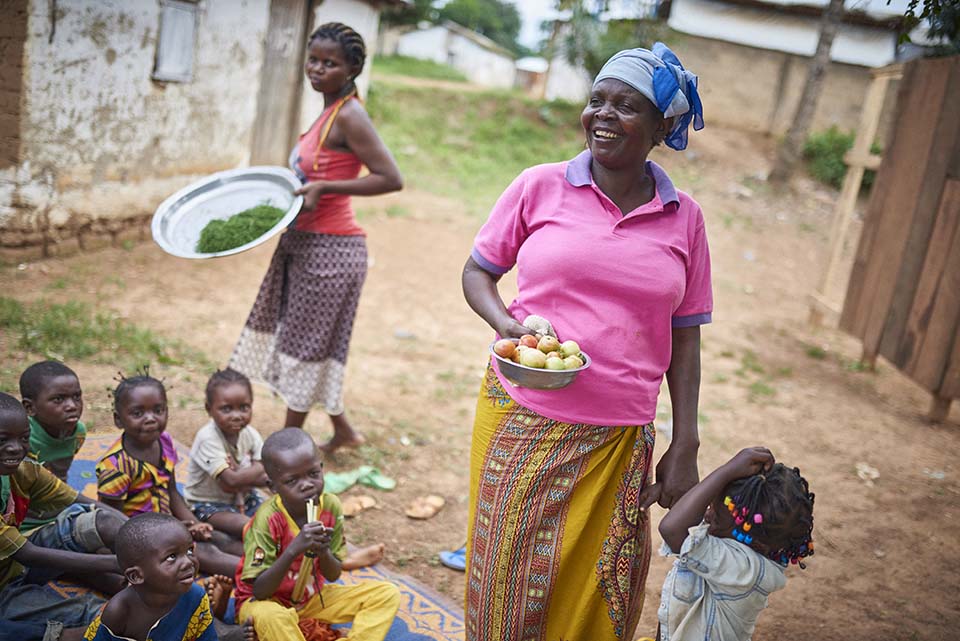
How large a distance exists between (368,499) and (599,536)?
6.47ft

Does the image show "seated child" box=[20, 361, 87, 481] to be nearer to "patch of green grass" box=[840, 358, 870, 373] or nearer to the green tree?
"patch of green grass" box=[840, 358, 870, 373]

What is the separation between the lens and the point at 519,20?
4706 centimetres

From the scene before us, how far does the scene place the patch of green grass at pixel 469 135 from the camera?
500 inches

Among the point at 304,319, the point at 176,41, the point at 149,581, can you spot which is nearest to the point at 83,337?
the point at 304,319

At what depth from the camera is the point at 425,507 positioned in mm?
4039

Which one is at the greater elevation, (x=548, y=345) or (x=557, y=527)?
(x=548, y=345)

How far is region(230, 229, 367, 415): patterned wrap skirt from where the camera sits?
387 centimetres

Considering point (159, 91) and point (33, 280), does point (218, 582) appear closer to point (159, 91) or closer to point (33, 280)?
point (33, 280)

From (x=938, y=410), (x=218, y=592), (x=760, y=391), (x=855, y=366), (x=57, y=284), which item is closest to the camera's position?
(x=218, y=592)

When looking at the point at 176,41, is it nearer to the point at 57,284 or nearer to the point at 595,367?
the point at 57,284

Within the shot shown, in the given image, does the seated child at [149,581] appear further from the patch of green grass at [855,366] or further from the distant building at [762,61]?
the distant building at [762,61]

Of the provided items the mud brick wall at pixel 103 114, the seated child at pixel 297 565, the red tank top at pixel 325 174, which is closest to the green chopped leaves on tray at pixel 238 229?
the red tank top at pixel 325 174

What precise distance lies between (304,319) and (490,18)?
133 ft

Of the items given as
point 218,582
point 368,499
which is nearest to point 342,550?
point 218,582
